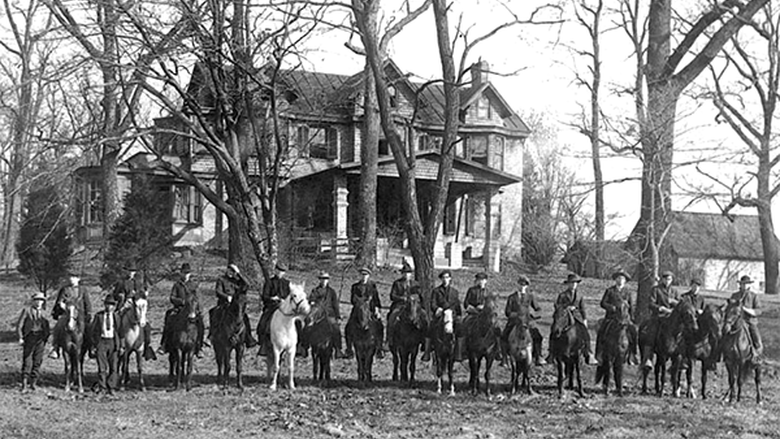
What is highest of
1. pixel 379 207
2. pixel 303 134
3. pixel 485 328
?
pixel 303 134

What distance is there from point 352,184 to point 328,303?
23158 millimetres

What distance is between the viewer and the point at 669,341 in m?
17.8

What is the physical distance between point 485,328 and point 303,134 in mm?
26595

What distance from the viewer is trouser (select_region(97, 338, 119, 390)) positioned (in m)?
16.7

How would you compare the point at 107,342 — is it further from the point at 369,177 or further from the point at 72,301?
the point at 369,177

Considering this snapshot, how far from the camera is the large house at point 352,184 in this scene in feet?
128

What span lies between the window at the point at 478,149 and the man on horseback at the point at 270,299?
30.0m

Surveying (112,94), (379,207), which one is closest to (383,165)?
(379,207)

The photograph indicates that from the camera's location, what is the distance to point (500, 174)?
40.8m

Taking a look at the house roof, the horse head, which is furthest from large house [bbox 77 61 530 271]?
the horse head

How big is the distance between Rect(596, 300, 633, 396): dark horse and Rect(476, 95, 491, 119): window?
100 ft

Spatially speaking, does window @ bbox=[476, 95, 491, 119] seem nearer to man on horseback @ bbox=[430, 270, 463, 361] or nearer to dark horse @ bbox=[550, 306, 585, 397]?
man on horseback @ bbox=[430, 270, 463, 361]

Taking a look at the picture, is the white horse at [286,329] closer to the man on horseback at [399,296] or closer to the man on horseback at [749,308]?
the man on horseback at [399,296]

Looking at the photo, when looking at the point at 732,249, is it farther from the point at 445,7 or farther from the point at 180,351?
the point at 180,351
